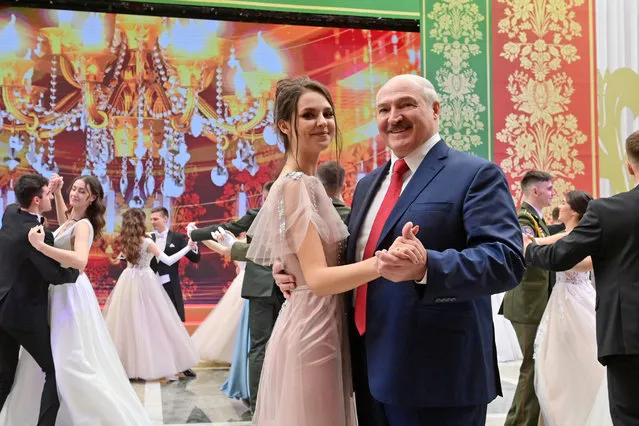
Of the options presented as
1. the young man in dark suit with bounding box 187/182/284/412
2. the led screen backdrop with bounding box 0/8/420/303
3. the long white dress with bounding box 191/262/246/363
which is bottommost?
the long white dress with bounding box 191/262/246/363

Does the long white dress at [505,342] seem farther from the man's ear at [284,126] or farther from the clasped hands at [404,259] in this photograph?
the clasped hands at [404,259]

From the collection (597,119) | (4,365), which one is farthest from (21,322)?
(597,119)

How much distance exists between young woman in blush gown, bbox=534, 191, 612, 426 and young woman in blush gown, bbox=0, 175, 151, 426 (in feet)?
8.40

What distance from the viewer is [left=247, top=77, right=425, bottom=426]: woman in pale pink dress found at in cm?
207

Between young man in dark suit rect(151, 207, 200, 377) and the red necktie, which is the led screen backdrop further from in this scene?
the red necktie

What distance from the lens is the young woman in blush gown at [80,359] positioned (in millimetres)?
3949

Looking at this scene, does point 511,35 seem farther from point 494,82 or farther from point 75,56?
point 75,56

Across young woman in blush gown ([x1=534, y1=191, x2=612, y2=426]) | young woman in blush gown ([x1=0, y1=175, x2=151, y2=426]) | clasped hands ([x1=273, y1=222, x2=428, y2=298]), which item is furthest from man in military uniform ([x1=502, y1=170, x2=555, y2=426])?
clasped hands ([x1=273, y1=222, x2=428, y2=298])

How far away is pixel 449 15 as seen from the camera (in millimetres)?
7613

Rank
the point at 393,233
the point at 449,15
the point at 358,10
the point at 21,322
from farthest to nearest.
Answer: the point at 358,10 → the point at 449,15 → the point at 21,322 → the point at 393,233

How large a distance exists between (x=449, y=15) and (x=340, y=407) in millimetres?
6408

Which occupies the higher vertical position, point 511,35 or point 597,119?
point 511,35

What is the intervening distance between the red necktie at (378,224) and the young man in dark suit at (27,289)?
2.43 metres

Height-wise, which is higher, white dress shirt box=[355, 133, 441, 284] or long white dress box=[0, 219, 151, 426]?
white dress shirt box=[355, 133, 441, 284]
